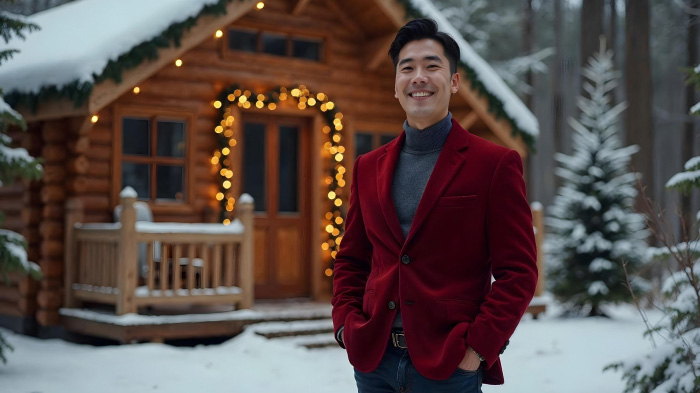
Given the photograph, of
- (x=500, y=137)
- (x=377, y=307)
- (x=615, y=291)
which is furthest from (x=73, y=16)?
(x=377, y=307)

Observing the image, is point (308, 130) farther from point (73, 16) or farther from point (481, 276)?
point (481, 276)

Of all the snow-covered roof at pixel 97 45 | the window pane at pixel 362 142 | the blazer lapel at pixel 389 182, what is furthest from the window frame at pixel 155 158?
the blazer lapel at pixel 389 182

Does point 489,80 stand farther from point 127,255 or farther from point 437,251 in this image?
point 437,251

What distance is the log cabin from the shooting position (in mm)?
9000

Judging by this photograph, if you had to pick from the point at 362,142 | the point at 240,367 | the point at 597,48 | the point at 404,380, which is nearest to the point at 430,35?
the point at 404,380

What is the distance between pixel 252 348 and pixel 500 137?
475 centimetres

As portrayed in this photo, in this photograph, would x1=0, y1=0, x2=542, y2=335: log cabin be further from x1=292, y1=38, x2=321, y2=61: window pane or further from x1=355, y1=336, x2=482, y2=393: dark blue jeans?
x1=355, y1=336, x2=482, y2=393: dark blue jeans

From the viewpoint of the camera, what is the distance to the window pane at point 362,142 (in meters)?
11.8

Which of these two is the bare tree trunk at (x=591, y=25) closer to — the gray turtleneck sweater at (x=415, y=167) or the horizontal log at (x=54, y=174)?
the horizontal log at (x=54, y=174)

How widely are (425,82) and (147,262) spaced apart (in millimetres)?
7252

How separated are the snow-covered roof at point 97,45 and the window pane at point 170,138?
4.41ft

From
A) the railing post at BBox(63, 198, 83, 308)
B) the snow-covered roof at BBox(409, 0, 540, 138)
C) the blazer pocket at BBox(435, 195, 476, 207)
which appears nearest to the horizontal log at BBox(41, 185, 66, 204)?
the railing post at BBox(63, 198, 83, 308)

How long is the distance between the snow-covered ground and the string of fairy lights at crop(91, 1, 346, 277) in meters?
2.18

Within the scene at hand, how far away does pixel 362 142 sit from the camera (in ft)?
39.0
